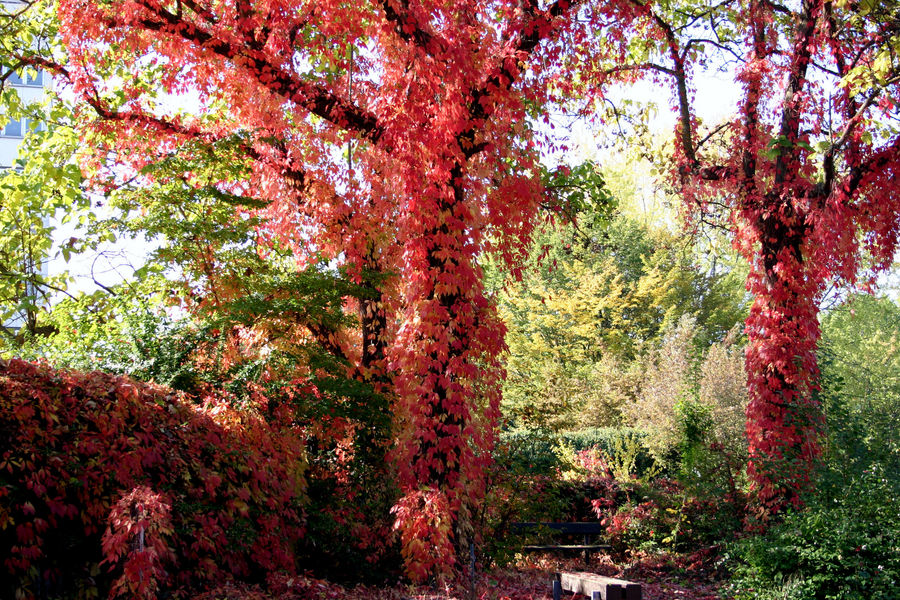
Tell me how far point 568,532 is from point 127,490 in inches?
276

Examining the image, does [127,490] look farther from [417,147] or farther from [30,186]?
[30,186]

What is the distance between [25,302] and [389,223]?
499 centimetres

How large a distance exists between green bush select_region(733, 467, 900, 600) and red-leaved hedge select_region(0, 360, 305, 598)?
478 centimetres

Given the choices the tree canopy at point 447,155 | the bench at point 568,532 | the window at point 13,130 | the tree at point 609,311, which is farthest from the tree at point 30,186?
the window at point 13,130

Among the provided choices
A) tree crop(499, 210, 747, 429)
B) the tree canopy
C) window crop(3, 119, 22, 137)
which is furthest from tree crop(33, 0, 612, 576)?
window crop(3, 119, 22, 137)

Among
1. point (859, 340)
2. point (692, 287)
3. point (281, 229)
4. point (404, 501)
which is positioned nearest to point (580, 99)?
point (281, 229)

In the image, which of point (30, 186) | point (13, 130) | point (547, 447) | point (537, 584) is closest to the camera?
point (537, 584)

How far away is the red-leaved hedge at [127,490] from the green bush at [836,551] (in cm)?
478

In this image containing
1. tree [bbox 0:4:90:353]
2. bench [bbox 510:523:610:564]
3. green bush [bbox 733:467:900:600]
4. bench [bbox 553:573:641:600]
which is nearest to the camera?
bench [bbox 553:573:641:600]

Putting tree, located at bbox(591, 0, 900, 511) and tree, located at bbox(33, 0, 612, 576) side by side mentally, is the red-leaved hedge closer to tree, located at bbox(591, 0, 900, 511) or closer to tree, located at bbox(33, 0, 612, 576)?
tree, located at bbox(33, 0, 612, 576)

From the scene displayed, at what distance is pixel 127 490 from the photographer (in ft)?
19.8

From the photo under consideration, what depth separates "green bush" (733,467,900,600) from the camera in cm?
706

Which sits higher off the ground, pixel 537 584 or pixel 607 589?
pixel 607 589

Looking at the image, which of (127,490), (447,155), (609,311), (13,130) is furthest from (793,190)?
(13,130)
